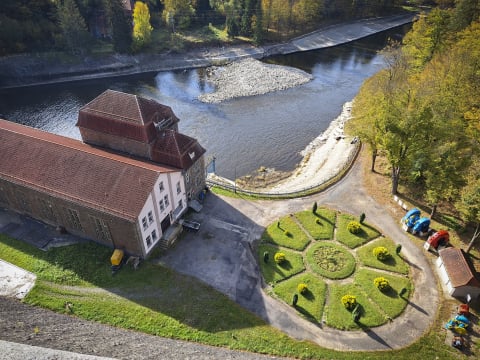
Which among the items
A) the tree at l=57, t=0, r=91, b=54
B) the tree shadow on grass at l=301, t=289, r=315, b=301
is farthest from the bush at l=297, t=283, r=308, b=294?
the tree at l=57, t=0, r=91, b=54

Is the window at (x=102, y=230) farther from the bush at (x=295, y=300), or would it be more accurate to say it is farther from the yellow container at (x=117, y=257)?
the bush at (x=295, y=300)

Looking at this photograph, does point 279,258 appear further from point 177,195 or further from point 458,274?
point 458,274

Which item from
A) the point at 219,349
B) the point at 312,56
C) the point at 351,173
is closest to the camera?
the point at 219,349

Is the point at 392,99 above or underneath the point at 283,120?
above

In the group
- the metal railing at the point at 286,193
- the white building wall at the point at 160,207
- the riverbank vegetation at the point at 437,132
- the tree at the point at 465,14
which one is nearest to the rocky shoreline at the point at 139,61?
the tree at the point at 465,14

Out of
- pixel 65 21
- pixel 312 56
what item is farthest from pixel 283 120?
pixel 65 21

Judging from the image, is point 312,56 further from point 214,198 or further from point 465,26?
point 214,198

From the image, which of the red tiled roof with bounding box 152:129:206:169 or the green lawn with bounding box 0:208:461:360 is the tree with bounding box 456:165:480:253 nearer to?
the green lawn with bounding box 0:208:461:360
